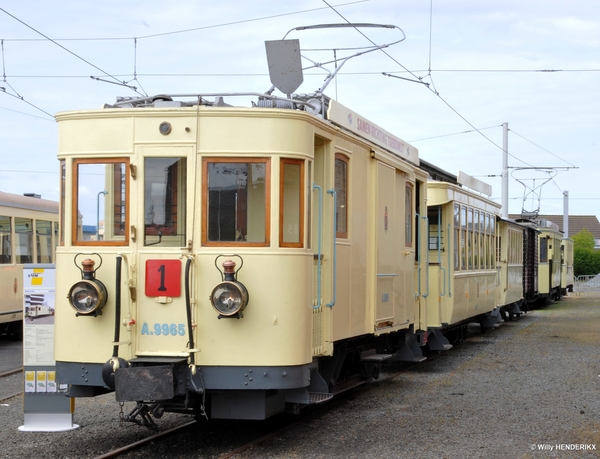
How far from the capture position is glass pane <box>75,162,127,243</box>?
726 centimetres

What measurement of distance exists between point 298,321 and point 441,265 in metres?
7.44

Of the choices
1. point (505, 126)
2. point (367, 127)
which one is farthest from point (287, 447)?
point (505, 126)

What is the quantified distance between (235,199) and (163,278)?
2.88 feet

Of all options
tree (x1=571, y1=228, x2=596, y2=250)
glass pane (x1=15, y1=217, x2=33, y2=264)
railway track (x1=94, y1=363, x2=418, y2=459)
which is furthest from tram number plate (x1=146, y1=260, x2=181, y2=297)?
tree (x1=571, y1=228, x2=596, y2=250)

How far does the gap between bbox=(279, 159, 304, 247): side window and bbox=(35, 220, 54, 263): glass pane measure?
1193 centimetres

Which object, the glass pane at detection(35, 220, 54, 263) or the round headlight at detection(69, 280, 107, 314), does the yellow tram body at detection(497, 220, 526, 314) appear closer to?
the glass pane at detection(35, 220, 54, 263)

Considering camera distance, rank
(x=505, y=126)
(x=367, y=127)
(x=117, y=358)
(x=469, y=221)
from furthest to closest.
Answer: (x=505, y=126) → (x=469, y=221) → (x=367, y=127) → (x=117, y=358)

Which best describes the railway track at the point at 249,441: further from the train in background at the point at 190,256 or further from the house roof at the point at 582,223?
the house roof at the point at 582,223

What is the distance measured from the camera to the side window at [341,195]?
8.27m

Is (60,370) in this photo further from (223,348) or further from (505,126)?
(505,126)

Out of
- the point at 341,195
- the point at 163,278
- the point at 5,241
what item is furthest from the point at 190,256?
the point at 5,241

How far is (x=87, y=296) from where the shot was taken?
23.2 ft

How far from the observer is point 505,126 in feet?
115

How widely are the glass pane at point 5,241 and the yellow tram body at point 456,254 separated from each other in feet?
26.9
